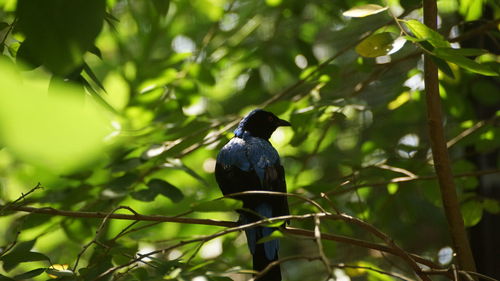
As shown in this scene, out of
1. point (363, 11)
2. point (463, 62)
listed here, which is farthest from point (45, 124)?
point (363, 11)

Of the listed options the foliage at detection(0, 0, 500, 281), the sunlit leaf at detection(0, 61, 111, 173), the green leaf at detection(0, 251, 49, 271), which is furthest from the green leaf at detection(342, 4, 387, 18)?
the sunlit leaf at detection(0, 61, 111, 173)

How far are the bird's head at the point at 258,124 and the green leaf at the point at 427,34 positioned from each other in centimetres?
196

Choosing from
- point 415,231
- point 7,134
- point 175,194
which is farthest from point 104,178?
point 415,231

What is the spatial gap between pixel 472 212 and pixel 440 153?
0.85 metres

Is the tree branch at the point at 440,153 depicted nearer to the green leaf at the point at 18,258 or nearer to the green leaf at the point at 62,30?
the green leaf at the point at 18,258

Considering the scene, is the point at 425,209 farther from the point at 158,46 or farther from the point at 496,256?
the point at 158,46

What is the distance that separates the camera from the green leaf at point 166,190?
3572 mm

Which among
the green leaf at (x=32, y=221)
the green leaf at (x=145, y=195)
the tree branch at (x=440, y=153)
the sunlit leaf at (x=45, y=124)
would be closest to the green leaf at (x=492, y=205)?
the tree branch at (x=440, y=153)

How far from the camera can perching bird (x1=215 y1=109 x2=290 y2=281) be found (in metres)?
3.41

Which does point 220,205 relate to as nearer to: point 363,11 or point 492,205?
point 363,11

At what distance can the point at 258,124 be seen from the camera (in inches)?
186

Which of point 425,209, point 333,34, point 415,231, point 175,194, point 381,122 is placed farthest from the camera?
point 333,34

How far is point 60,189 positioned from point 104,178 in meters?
0.29

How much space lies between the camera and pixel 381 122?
6.02 meters
